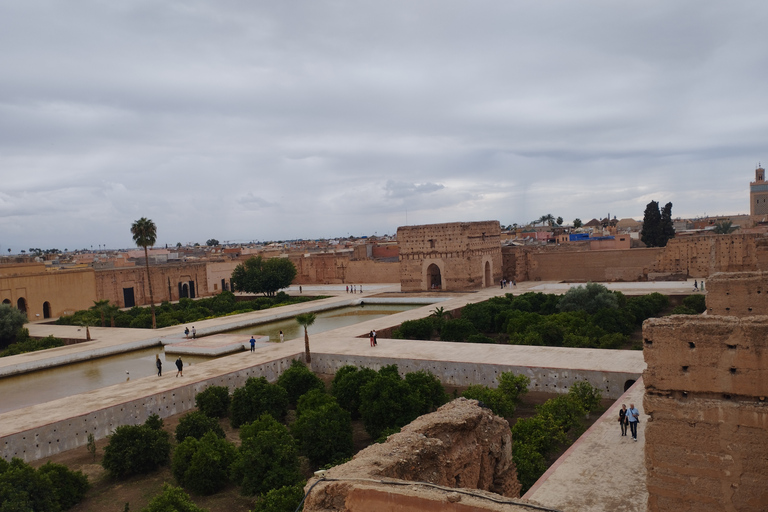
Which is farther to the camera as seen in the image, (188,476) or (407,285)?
(407,285)

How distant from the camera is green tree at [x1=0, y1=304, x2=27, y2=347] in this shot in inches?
851

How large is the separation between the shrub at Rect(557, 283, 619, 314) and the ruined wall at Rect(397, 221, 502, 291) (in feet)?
33.4

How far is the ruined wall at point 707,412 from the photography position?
5023 millimetres

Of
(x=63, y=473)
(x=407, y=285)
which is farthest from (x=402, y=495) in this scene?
(x=407, y=285)

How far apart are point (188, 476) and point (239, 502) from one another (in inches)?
34.7

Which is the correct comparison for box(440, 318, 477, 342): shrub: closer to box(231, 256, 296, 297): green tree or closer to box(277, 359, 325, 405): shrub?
box(277, 359, 325, 405): shrub

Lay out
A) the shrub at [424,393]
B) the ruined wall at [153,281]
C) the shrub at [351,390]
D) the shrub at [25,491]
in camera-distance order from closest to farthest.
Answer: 1. the shrub at [25,491]
2. the shrub at [424,393]
3. the shrub at [351,390]
4. the ruined wall at [153,281]

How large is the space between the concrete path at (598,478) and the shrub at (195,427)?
5796 millimetres

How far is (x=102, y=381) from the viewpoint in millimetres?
14773

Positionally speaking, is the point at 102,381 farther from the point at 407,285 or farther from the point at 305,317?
the point at 407,285

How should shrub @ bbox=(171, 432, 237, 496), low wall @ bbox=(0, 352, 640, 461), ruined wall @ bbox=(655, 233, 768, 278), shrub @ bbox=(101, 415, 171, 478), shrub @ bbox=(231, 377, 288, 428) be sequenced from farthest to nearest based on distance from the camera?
ruined wall @ bbox=(655, 233, 768, 278)
shrub @ bbox=(231, 377, 288, 428)
low wall @ bbox=(0, 352, 640, 461)
shrub @ bbox=(101, 415, 171, 478)
shrub @ bbox=(171, 432, 237, 496)

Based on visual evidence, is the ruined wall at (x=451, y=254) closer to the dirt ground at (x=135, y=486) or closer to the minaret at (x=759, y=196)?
the dirt ground at (x=135, y=486)

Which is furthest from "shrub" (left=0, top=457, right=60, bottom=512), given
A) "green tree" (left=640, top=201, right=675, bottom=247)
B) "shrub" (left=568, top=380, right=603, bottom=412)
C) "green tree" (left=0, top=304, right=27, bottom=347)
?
"green tree" (left=640, top=201, right=675, bottom=247)

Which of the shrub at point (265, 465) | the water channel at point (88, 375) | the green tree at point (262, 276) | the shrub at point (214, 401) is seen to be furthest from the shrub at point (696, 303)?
the green tree at point (262, 276)
